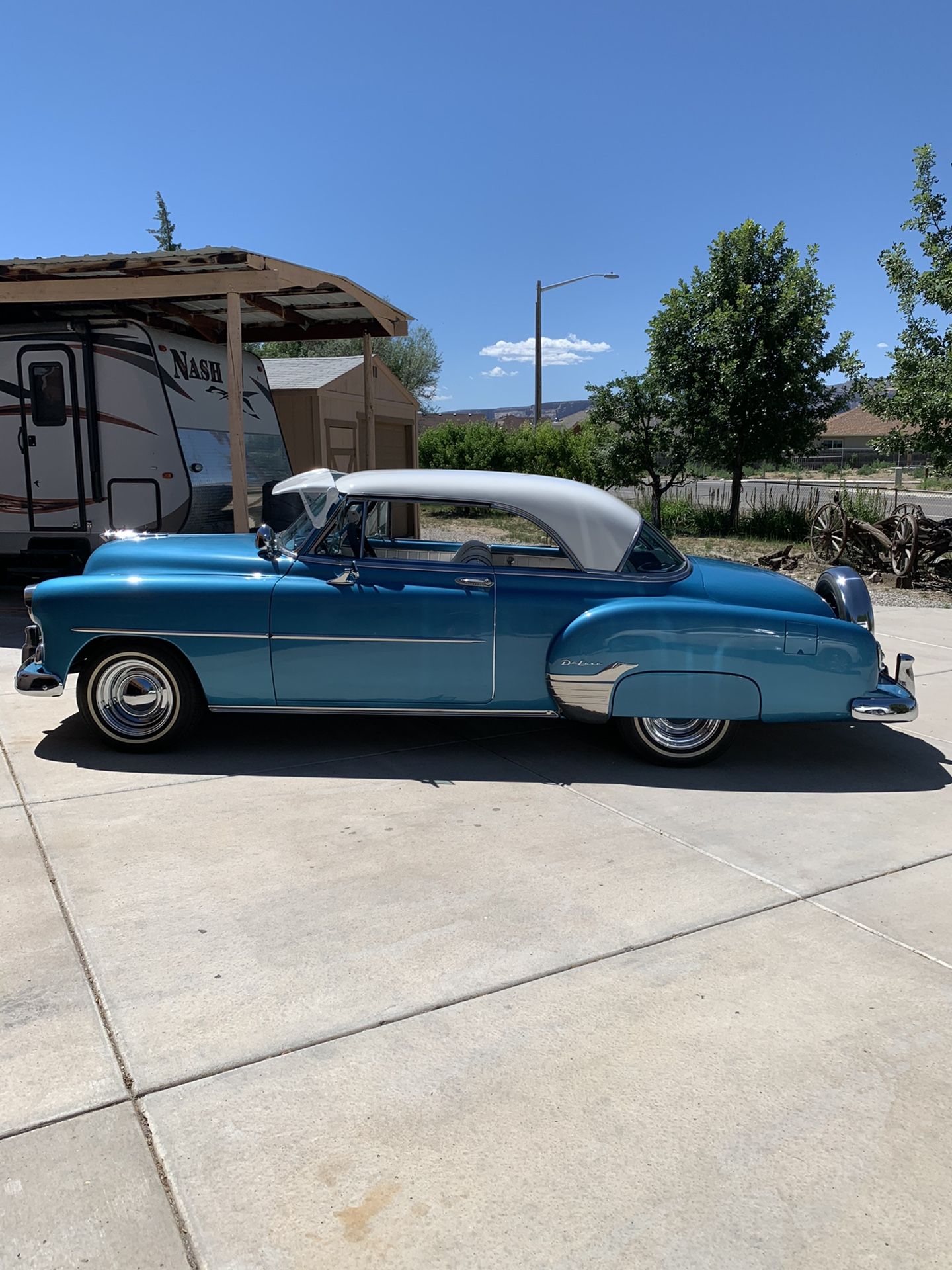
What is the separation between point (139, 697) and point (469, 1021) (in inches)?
118

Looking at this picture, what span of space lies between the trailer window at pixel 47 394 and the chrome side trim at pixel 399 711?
5476mm

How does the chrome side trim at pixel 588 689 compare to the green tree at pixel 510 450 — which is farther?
the green tree at pixel 510 450

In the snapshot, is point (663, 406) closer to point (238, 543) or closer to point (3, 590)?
point (3, 590)

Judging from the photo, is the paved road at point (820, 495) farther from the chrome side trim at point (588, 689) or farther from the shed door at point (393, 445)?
the chrome side trim at point (588, 689)

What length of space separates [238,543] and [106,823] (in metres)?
1.97

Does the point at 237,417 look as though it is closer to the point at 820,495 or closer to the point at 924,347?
the point at 924,347

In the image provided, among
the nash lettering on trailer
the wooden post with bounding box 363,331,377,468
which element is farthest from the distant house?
the nash lettering on trailer

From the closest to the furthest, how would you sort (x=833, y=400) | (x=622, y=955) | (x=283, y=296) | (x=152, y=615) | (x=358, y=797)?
(x=622, y=955), (x=358, y=797), (x=152, y=615), (x=283, y=296), (x=833, y=400)

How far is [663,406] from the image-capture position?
66.4ft

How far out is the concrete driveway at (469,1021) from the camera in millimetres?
2090

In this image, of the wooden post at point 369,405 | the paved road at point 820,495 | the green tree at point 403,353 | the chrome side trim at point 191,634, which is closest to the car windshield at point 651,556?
the chrome side trim at point 191,634

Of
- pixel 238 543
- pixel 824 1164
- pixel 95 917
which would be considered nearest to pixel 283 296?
pixel 238 543

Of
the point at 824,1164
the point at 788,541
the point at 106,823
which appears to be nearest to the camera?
the point at 824,1164

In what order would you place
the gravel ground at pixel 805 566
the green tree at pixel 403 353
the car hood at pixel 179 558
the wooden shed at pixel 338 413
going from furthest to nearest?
the green tree at pixel 403 353 → the wooden shed at pixel 338 413 → the gravel ground at pixel 805 566 → the car hood at pixel 179 558
